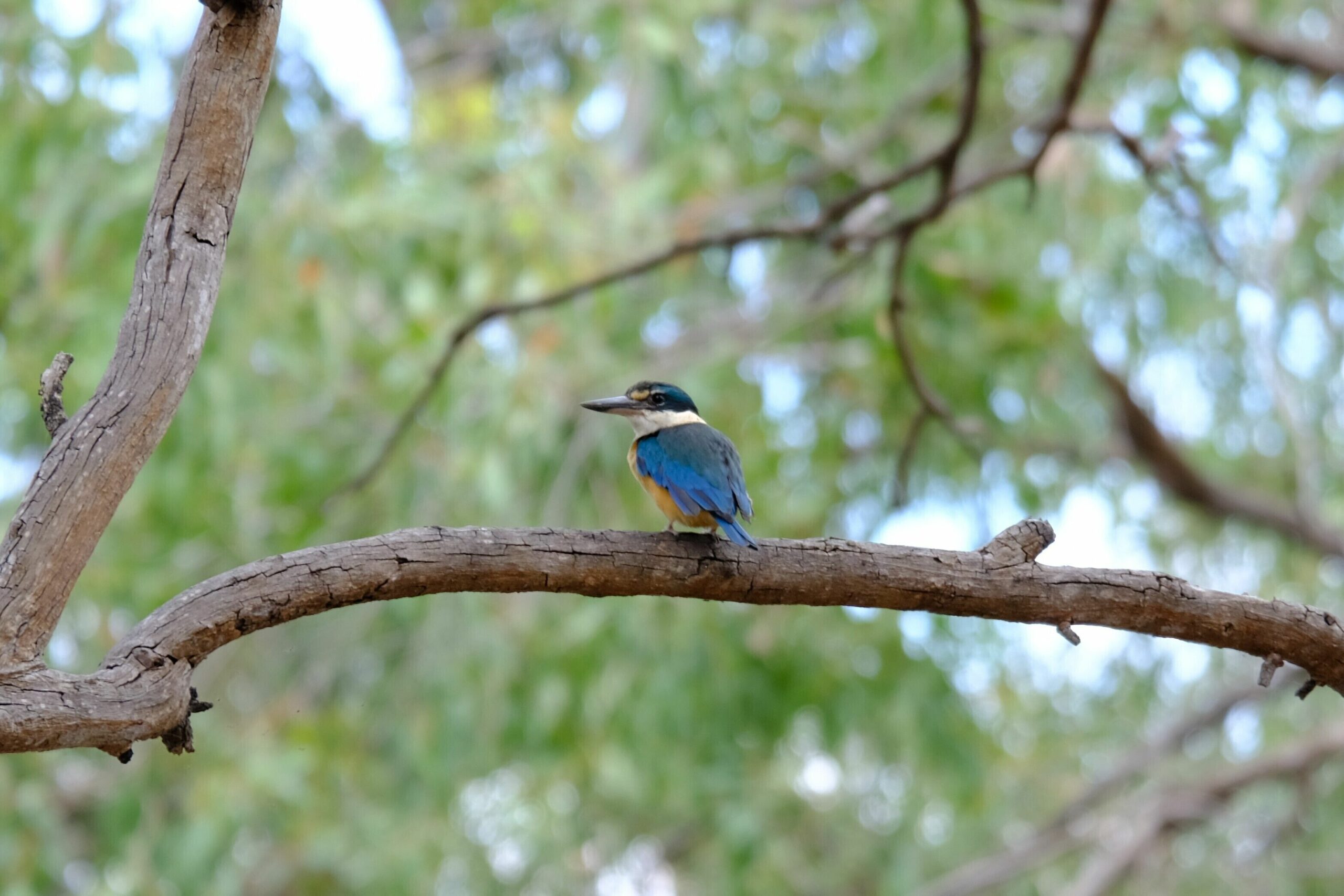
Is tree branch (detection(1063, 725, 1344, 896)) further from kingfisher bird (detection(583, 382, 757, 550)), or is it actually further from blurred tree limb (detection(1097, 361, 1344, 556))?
kingfisher bird (detection(583, 382, 757, 550))

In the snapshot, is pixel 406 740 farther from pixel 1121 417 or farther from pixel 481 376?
pixel 1121 417

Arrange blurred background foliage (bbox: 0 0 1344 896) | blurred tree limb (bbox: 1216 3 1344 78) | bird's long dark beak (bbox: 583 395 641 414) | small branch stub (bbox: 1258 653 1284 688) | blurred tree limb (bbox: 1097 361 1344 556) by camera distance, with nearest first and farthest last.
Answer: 1. small branch stub (bbox: 1258 653 1284 688)
2. bird's long dark beak (bbox: 583 395 641 414)
3. blurred background foliage (bbox: 0 0 1344 896)
4. blurred tree limb (bbox: 1216 3 1344 78)
5. blurred tree limb (bbox: 1097 361 1344 556)

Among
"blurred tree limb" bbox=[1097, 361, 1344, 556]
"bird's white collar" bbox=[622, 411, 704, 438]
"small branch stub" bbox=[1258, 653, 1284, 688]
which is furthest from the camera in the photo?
"blurred tree limb" bbox=[1097, 361, 1344, 556]

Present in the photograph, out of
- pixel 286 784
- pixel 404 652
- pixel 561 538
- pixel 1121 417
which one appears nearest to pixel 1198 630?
pixel 561 538

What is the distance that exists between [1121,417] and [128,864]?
505cm

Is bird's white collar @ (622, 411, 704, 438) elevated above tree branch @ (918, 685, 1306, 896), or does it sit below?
above

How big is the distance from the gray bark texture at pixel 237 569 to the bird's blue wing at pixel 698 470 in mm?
255

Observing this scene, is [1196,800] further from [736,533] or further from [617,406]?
[736,533]

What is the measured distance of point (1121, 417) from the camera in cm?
738

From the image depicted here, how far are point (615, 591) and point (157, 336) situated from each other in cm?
88

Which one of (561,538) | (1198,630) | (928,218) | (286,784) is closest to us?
(561,538)

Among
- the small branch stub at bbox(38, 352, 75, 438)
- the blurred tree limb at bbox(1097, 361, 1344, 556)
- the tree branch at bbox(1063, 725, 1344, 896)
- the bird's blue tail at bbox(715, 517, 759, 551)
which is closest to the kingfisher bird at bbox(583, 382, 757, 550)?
the bird's blue tail at bbox(715, 517, 759, 551)

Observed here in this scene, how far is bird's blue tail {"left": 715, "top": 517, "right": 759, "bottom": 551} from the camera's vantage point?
2.63 meters

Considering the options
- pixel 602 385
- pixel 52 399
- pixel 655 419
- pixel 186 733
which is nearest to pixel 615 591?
pixel 186 733
